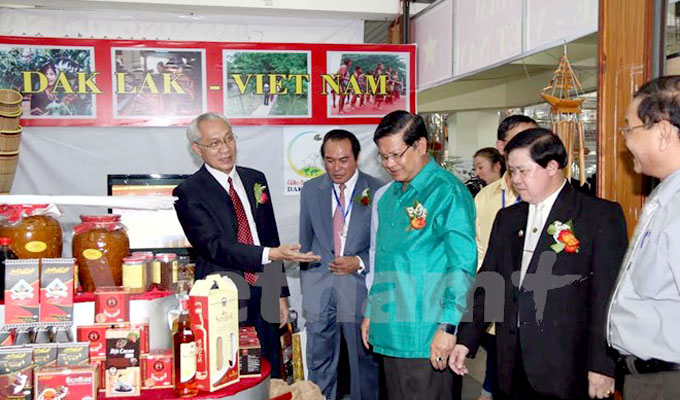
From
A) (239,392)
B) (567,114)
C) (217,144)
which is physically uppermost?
(567,114)

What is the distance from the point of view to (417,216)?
2326mm

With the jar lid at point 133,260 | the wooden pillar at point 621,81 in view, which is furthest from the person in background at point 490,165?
the jar lid at point 133,260

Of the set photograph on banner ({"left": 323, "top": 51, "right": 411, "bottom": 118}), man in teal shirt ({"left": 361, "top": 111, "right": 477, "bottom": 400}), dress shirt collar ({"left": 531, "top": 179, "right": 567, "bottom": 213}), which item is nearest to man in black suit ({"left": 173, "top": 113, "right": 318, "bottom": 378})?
man in teal shirt ({"left": 361, "top": 111, "right": 477, "bottom": 400})

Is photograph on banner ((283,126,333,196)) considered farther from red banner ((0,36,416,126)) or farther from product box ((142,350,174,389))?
product box ((142,350,174,389))

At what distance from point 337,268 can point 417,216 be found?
1.17 meters

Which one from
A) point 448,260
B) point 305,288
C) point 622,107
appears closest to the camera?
point 448,260

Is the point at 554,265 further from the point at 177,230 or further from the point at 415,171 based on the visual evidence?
the point at 177,230

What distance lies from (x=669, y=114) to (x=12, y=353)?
1896 mm

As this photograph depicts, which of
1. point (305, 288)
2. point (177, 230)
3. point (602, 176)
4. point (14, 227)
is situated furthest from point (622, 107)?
point (177, 230)

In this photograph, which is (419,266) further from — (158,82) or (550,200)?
(158,82)

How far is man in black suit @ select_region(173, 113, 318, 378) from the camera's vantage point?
8.78 ft

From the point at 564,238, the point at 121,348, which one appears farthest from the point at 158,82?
the point at 564,238

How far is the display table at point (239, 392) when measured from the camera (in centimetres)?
175

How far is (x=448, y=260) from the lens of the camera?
7.46 ft
